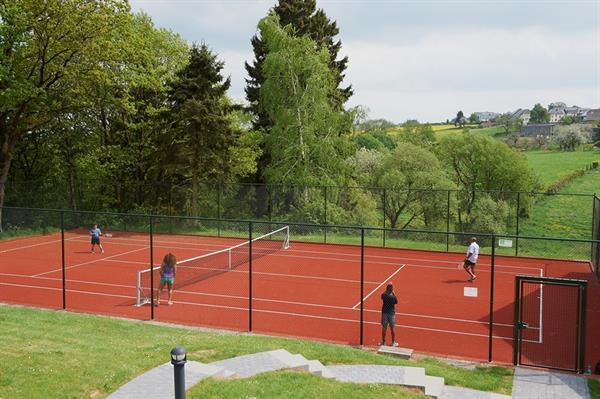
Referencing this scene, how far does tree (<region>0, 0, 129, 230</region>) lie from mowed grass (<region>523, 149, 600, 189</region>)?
5372cm

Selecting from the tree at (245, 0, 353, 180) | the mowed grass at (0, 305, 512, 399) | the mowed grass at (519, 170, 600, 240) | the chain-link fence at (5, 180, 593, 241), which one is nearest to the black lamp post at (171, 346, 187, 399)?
the mowed grass at (0, 305, 512, 399)

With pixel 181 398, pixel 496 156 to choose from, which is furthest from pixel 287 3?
pixel 181 398

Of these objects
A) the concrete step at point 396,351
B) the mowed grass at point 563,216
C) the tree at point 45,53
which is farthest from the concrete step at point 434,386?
the mowed grass at point 563,216

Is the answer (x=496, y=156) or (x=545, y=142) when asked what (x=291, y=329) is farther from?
(x=545, y=142)

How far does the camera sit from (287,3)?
45.7 meters

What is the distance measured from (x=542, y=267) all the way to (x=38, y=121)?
100.0 ft

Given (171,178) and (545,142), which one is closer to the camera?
(171,178)

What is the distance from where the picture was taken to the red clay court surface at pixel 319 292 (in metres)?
15.9

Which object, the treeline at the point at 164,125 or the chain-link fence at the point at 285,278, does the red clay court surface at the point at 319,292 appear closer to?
the chain-link fence at the point at 285,278

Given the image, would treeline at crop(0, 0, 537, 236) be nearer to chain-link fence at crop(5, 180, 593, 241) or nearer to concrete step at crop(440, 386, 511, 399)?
chain-link fence at crop(5, 180, 593, 241)

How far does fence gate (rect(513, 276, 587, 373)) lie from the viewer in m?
12.6

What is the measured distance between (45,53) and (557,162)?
7194 centimetres

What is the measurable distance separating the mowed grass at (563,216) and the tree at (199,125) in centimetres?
2898

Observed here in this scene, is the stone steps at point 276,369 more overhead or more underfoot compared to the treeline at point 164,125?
more underfoot
